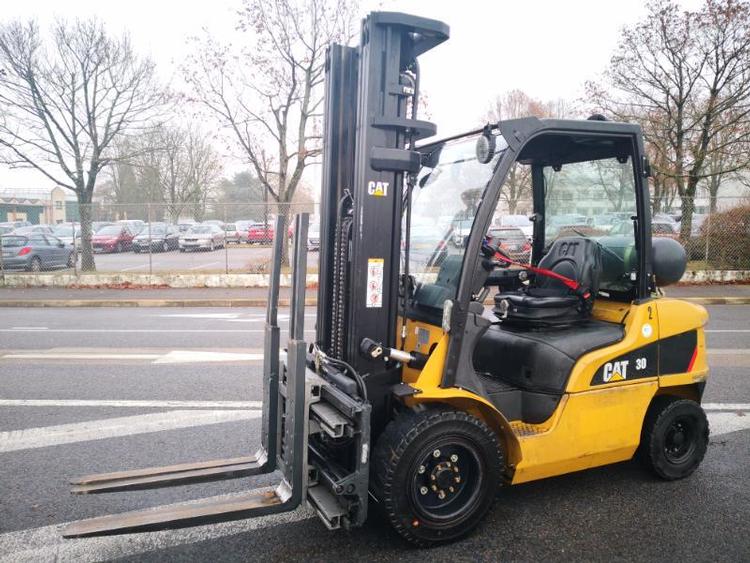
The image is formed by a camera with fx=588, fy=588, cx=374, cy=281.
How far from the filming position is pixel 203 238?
63.2 ft

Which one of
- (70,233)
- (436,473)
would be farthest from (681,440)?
(70,233)

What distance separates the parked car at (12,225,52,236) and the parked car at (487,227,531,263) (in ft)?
61.8

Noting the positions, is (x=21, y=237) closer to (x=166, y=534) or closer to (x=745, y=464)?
(x=166, y=534)

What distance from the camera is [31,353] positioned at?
8.60 m

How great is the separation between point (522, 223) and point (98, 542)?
3.79 metres

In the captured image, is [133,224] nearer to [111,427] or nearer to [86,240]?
[86,240]

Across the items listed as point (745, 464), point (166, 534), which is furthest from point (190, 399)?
point (745, 464)

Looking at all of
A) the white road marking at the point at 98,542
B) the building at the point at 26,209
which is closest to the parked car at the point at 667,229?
the white road marking at the point at 98,542

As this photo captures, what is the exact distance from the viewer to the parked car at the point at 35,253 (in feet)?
60.6

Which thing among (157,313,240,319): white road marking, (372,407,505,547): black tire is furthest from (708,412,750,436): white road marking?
(157,313,240,319): white road marking

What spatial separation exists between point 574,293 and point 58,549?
11.5 feet

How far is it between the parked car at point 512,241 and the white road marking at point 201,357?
14.7 feet

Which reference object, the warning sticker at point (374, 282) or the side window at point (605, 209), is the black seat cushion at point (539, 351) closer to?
the side window at point (605, 209)

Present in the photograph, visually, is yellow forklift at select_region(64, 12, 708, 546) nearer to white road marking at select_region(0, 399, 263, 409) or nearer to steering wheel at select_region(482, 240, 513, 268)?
steering wheel at select_region(482, 240, 513, 268)
